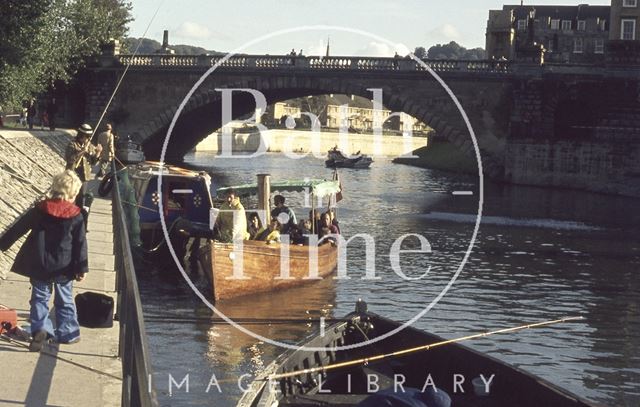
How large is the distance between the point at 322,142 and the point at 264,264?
119335mm

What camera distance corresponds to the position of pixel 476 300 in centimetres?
2952

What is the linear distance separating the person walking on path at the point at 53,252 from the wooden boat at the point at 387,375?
254 cm

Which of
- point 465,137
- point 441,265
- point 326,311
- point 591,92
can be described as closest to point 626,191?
point 591,92

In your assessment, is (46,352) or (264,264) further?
(264,264)

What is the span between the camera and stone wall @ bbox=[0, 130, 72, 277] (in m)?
25.4

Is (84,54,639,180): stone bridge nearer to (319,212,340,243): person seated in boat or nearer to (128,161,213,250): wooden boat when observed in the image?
(128,161,213,250): wooden boat

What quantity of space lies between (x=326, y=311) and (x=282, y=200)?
19.6ft

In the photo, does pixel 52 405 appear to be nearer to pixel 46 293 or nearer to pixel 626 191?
pixel 46 293

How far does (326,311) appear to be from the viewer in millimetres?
27188

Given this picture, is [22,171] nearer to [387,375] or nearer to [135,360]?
[387,375]

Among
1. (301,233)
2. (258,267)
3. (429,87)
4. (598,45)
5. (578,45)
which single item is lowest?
(258,267)

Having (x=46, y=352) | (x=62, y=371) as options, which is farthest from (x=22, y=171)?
(x=62, y=371)

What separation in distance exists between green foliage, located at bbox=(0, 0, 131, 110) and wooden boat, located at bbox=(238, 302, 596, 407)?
27954mm

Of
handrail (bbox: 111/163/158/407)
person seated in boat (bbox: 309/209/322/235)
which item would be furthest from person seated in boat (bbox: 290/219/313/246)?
handrail (bbox: 111/163/158/407)
